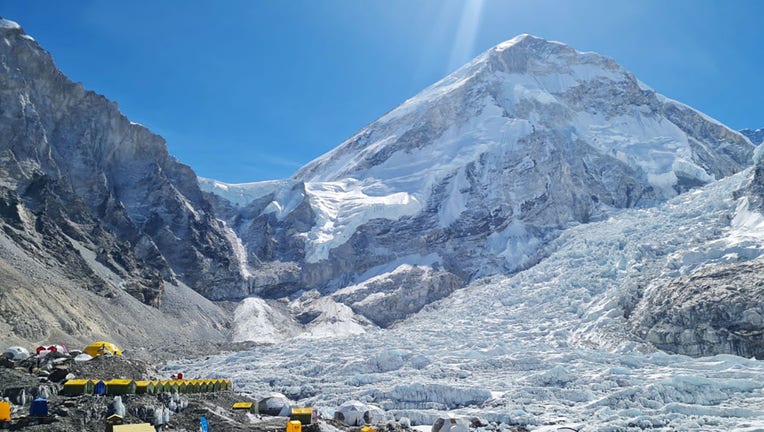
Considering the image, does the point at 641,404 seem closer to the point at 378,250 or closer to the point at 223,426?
the point at 223,426

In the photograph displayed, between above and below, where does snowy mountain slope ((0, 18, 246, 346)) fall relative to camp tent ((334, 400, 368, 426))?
above

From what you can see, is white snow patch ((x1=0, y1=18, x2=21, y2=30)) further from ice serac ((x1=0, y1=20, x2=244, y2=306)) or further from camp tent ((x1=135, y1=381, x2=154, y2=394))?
camp tent ((x1=135, y1=381, x2=154, y2=394))

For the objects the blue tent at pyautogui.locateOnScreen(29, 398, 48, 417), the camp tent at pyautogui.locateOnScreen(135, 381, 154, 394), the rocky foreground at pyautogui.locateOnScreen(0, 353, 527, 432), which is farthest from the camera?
the camp tent at pyautogui.locateOnScreen(135, 381, 154, 394)

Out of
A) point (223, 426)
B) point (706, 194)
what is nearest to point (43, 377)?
point (223, 426)

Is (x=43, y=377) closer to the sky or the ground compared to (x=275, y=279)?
closer to the ground

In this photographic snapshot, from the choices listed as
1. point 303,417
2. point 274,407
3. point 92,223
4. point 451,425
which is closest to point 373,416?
point 451,425

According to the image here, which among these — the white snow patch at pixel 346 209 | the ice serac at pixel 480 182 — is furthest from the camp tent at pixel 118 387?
the white snow patch at pixel 346 209

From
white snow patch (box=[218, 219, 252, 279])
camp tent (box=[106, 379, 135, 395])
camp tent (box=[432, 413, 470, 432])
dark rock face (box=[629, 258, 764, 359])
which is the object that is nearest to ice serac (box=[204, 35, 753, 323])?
white snow patch (box=[218, 219, 252, 279])
